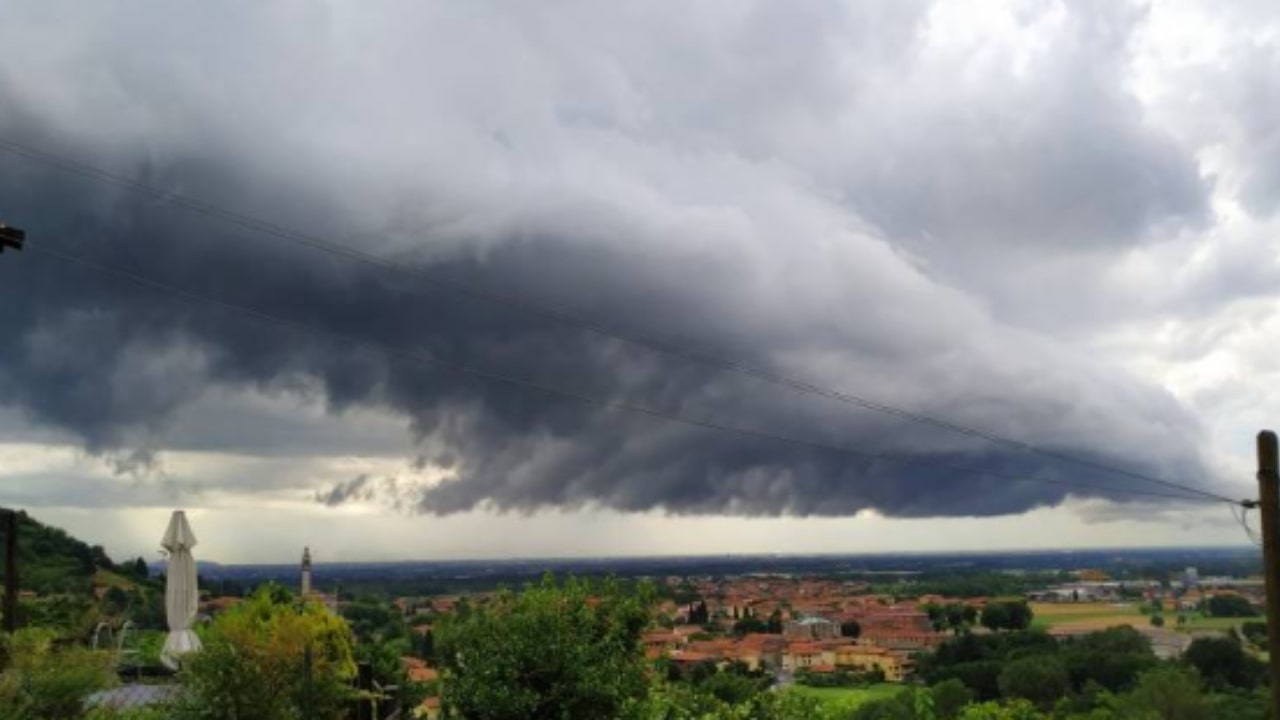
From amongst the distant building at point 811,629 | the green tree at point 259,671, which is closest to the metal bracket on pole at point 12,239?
the green tree at point 259,671

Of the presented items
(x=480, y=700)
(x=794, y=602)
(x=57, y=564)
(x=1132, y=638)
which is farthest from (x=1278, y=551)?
(x=794, y=602)

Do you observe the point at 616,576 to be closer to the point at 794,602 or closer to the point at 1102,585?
the point at 794,602

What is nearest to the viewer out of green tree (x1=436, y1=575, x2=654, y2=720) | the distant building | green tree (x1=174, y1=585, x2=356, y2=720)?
green tree (x1=174, y1=585, x2=356, y2=720)

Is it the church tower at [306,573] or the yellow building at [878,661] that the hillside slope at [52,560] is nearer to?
the church tower at [306,573]

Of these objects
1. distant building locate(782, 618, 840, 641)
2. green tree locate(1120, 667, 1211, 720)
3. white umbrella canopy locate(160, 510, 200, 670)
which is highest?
white umbrella canopy locate(160, 510, 200, 670)

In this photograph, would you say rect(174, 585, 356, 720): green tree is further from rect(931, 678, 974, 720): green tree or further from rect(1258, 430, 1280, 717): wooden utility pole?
rect(931, 678, 974, 720): green tree

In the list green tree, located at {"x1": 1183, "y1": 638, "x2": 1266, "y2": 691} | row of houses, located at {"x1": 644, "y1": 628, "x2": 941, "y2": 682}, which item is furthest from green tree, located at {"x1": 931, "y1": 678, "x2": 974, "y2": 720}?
row of houses, located at {"x1": 644, "y1": 628, "x2": 941, "y2": 682}
